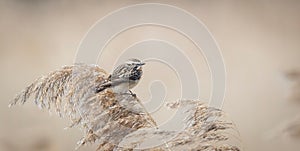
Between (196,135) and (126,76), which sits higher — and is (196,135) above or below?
below

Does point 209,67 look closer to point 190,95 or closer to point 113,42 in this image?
point 190,95

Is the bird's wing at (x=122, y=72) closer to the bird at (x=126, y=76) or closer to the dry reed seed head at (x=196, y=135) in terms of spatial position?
the bird at (x=126, y=76)

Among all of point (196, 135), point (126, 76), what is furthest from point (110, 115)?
point (196, 135)

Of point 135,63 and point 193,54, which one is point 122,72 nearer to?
point 135,63

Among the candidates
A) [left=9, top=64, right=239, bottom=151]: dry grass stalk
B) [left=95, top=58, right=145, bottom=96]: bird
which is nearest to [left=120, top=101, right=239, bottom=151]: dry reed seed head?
[left=9, top=64, right=239, bottom=151]: dry grass stalk

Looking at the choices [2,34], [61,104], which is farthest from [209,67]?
[2,34]

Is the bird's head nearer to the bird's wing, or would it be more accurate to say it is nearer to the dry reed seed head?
the bird's wing
